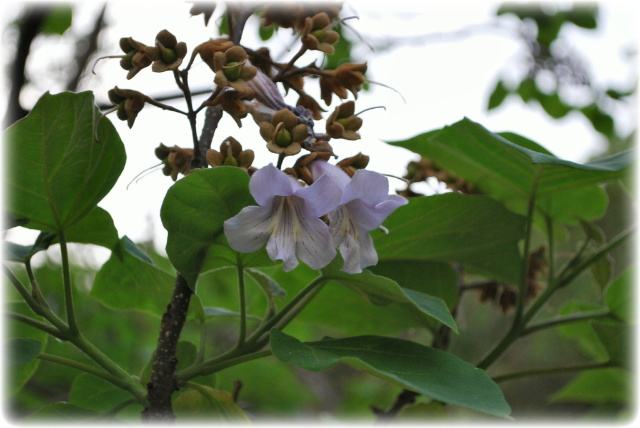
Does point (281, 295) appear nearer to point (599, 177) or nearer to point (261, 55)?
point (261, 55)

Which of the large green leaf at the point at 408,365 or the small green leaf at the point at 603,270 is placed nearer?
the large green leaf at the point at 408,365

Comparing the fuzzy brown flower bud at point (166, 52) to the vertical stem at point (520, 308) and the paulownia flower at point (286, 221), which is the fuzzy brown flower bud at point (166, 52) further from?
the vertical stem at point (520, 308)

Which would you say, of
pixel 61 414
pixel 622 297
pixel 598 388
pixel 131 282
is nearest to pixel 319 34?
pixel 131 282

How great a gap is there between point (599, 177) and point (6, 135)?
2.26ft

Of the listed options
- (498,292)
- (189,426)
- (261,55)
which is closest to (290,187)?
(261,55)

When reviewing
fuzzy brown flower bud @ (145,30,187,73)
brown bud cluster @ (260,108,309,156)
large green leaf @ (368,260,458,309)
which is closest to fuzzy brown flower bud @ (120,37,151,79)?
fuzzy brown flower bud @ (145,30,187,73)

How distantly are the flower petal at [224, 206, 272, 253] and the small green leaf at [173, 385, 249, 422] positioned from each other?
0.20m

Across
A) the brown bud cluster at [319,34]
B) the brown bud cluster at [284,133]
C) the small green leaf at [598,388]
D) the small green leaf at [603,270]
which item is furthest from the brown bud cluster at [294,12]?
the small green leaf at [598,388]

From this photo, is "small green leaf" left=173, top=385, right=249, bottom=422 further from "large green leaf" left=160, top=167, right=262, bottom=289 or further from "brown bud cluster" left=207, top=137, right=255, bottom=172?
"brown bud cluster" left=207, top=137, right=255, bottom=172

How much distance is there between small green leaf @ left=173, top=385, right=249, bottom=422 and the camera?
67cm

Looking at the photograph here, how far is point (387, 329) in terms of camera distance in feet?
2.79

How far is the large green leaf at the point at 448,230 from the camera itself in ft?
2.34

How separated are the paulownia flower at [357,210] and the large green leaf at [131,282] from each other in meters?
0.25

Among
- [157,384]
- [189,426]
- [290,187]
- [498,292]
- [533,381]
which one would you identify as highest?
[290,187]
